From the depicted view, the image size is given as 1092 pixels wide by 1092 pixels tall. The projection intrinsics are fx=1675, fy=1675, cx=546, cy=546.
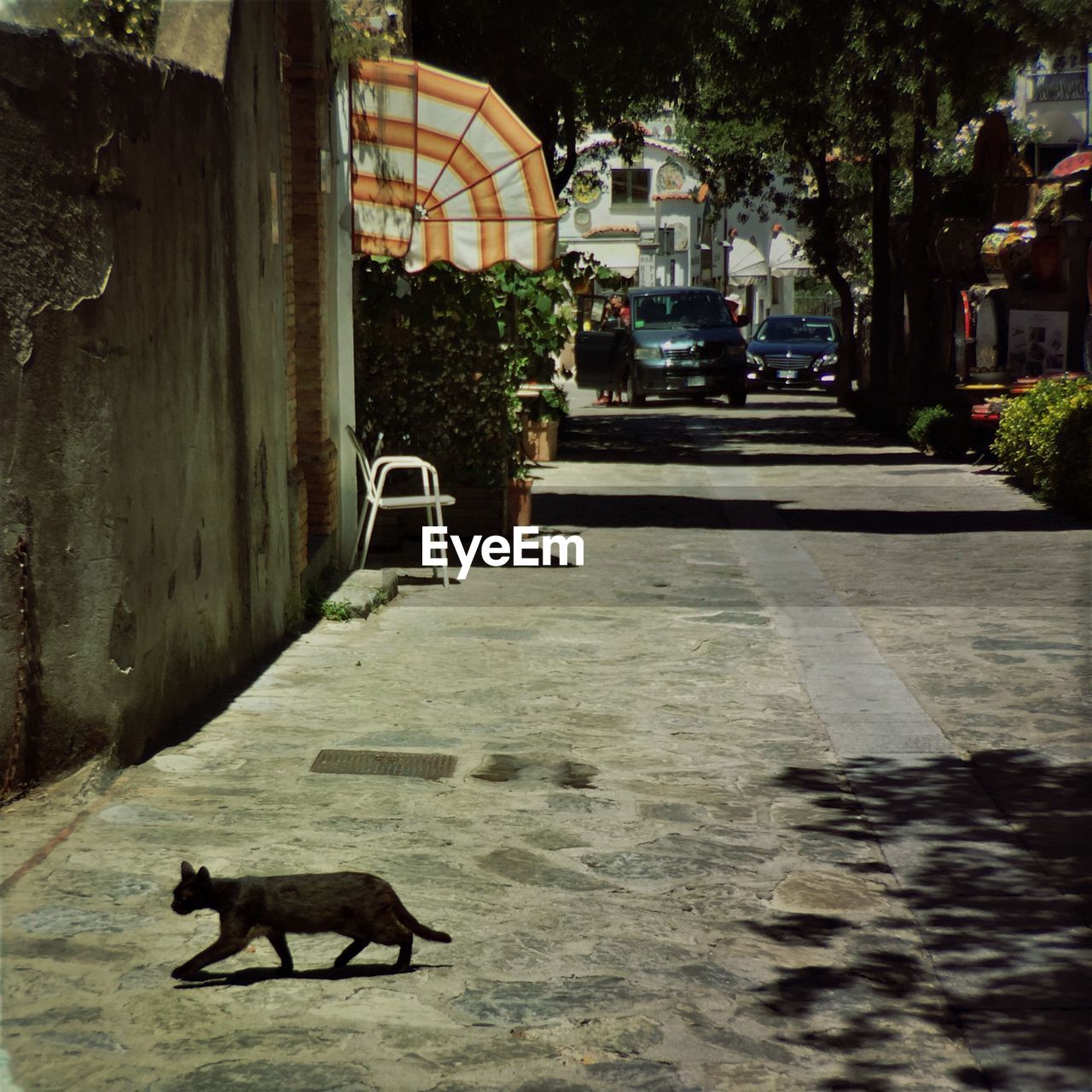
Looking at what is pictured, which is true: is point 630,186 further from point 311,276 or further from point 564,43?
point 311,276

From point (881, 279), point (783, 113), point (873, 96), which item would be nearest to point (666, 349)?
point (881, 279)

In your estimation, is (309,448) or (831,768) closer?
(831,768)

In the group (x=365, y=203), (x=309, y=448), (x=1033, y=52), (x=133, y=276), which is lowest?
(x=309, y=448)

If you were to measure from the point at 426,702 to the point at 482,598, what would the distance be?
311 centimetres

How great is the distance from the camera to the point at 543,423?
20375mm

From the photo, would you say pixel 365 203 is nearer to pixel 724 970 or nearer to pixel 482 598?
pixel 482 598

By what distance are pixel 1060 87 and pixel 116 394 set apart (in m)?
53.0

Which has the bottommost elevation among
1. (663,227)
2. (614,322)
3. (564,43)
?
(614,322)

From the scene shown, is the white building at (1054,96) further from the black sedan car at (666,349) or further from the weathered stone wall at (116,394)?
the weathered stone wall at (116,394)

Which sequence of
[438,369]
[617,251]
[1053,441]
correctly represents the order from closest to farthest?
[438,369] → [1053,441] → [617,251]

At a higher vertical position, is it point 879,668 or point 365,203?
point 365,203

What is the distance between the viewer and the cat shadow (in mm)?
4156

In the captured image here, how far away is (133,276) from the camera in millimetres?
6078

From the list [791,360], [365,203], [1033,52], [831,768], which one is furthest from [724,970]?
[791,360]
